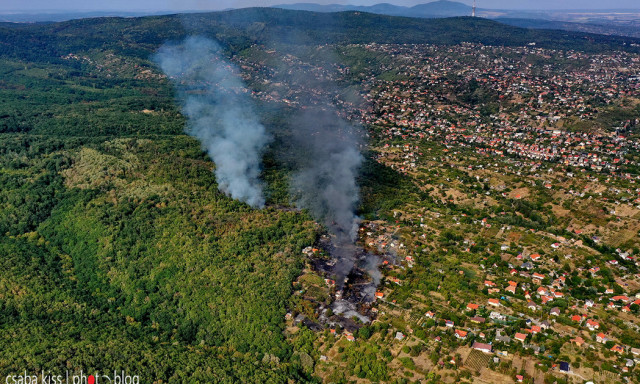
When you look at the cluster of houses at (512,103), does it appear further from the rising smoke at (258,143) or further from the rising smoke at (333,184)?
the rising smoke at (258,143)

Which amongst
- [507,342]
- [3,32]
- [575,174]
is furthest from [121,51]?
[507,342]

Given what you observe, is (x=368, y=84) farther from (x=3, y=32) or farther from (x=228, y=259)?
(x=3, y=32)

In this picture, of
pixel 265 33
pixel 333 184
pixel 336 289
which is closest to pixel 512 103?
pixel 333 184

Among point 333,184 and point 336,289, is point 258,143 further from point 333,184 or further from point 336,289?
point 336,289

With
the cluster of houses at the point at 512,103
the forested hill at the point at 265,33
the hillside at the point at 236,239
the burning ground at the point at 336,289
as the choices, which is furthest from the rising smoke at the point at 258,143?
the forested hill at the point at 265,33

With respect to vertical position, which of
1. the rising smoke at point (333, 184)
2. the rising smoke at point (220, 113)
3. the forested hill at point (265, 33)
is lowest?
the rising smoke at point (333, 184)

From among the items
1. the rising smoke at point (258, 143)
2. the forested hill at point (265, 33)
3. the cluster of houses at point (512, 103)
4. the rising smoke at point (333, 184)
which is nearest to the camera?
the rising smoke at point (333, 184)

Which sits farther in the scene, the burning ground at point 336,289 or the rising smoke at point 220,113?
the rising smoke at point 220,113
